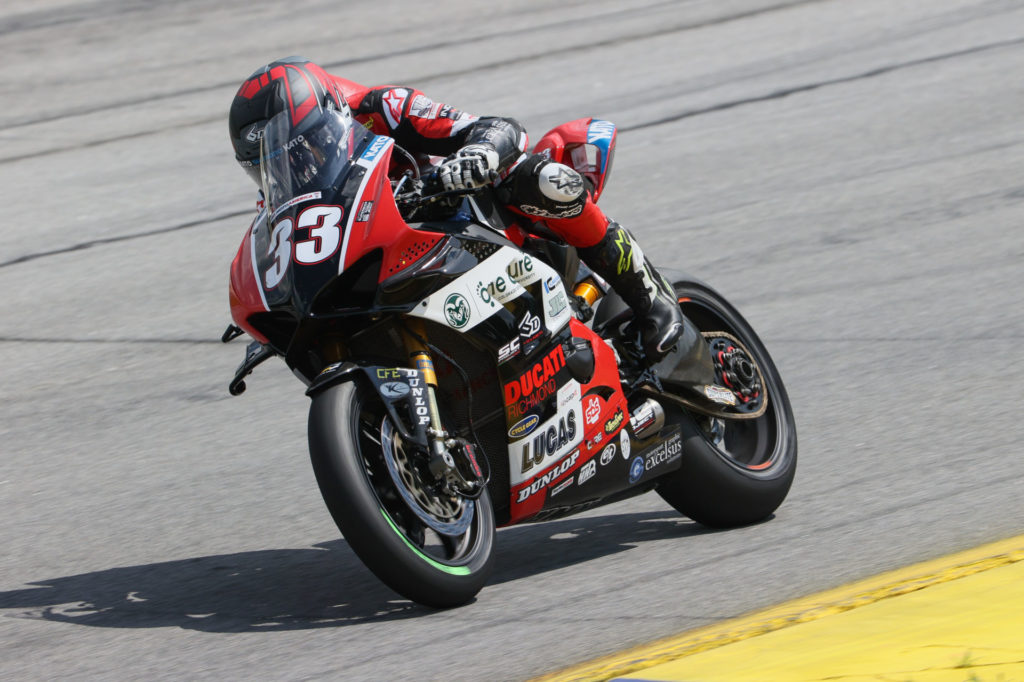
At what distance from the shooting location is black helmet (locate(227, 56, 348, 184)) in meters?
4.56

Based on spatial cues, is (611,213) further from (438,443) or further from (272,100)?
(438,443)

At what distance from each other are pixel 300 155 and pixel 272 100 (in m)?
0.19

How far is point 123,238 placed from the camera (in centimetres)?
1060

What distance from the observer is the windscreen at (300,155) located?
4500mm

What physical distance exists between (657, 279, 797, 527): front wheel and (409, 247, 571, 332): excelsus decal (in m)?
0.79

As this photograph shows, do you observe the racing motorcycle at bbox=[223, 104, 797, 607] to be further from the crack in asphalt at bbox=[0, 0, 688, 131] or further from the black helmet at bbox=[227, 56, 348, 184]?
the crack in asphalt at bbox=[0, 0, 688, 131]

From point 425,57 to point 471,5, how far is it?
274cm

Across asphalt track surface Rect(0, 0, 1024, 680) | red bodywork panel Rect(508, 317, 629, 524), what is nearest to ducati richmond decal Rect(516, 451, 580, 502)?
red bodywork panel Rect(508, 317, 629, 524)

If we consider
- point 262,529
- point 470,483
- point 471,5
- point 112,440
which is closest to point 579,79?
point 471,5

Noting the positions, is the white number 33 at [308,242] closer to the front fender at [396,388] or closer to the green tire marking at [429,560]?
the front fender at [396,388]

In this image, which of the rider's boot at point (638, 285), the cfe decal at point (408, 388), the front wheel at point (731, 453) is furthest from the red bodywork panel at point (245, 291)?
the front wheel at point (731, 453)

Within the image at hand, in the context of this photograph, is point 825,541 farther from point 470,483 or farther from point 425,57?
point 425,57

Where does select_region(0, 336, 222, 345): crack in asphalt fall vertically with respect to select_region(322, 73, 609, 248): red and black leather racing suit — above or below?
below

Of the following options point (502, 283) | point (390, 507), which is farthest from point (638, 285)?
point (390, 507)
